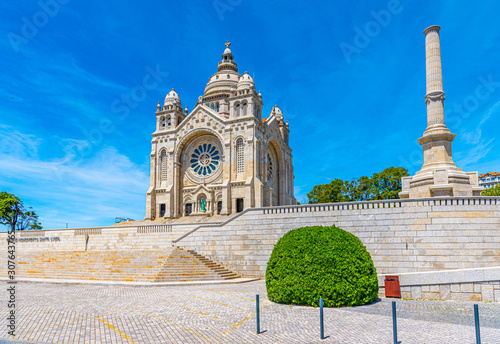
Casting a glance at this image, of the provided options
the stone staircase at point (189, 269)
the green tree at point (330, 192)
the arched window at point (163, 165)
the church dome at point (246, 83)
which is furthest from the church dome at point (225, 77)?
the stone staircase at point (189, 269)

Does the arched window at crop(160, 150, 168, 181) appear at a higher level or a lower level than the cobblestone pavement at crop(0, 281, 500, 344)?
higher

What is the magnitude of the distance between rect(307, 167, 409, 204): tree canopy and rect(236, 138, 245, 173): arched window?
16.8 metres

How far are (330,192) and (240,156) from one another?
17.7 m

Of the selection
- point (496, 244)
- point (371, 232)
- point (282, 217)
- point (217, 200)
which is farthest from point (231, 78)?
point (496, 244)

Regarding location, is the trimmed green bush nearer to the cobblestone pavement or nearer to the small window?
the cobblestone pavement

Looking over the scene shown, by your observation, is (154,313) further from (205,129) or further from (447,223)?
(205,129)

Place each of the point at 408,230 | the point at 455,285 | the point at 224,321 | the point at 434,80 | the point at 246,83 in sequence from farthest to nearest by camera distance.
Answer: the point at 246,83 → the point at 434,80 → the point at 408,230 → the point at 455,285 → the point at 224,321

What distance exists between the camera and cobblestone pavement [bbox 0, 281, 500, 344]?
874 centimetres

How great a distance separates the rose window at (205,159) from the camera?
45125 mm

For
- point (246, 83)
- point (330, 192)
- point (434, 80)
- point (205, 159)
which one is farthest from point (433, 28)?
point (330, 192)

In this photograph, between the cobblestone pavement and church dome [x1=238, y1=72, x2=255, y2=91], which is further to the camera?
church dome [x1=238, y1=72, x2=255, y2=91]

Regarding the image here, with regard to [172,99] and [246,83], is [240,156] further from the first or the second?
[172,99]

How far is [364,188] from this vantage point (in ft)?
171

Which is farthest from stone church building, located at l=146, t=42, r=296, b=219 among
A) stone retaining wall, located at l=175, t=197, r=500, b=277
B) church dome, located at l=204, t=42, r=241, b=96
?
stone retaining wall, located at l=175, t=197, r=500, b=277
